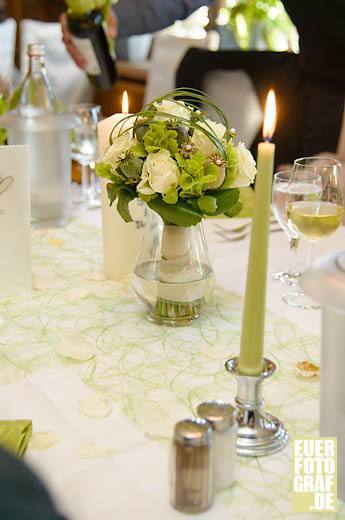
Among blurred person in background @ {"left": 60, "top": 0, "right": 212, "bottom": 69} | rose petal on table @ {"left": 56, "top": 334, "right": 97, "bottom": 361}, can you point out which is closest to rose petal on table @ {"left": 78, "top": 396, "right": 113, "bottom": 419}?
rose petal on table @ {"left": 56, "top": 334, "right": 97, "bottom": 361}

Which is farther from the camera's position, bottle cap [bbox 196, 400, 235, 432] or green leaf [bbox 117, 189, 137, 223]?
green leaf [bbox 117, 189, 137, 223]

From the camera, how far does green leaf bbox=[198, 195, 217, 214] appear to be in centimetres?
102

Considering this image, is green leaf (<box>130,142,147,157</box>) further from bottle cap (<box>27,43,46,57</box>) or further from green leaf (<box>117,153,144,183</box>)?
bottle cap (<box>27,43,46,57</box>)

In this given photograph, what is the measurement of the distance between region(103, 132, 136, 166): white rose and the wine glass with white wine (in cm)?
30

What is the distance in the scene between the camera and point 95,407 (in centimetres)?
89

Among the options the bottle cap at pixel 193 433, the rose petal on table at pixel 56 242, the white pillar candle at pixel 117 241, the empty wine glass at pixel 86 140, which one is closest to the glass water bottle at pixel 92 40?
the empty wine glass at pixel 86 140

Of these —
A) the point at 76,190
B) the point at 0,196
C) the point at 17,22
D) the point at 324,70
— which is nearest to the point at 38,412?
the point at 0,196

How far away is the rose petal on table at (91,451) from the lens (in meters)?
0.80

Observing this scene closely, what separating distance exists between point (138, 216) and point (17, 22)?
4479 millimetres

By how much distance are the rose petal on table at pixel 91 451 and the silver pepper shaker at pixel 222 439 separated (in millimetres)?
126

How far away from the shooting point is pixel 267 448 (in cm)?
81

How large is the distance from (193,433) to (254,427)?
5.9 inches

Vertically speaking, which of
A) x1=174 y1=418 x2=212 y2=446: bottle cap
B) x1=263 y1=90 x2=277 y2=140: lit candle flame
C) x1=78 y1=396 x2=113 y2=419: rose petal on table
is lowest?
x1=78 y1=396 x2=113 y2=419: rose petal on table

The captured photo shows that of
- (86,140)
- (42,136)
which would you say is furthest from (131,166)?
(86,140)
